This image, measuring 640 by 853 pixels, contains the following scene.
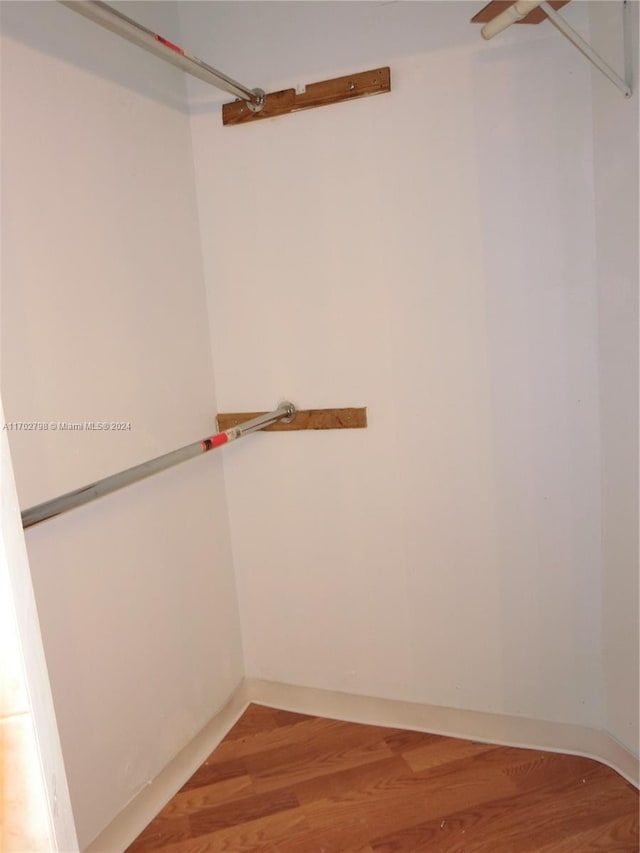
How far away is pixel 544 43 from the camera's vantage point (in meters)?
1.71

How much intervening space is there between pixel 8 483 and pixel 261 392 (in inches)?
59.5

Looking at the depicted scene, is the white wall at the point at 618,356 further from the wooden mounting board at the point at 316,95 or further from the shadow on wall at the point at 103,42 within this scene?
the shadow on wall at the point at 103,42

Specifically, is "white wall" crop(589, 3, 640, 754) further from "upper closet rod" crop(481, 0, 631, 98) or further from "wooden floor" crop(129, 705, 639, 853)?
"wooden floor" crop(129, 705, 639, 853)

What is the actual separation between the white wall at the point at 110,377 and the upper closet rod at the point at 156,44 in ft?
0.72

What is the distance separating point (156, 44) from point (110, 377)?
79 centimetres

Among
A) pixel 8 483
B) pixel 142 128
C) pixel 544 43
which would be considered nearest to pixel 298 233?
pixel 142 128

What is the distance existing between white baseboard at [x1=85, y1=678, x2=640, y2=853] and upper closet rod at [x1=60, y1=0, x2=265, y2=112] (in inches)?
73.9

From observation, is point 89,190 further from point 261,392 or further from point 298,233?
point 261,392

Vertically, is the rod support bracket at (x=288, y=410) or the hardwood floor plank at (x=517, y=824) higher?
the rod support bracket at (x=288, y=410)

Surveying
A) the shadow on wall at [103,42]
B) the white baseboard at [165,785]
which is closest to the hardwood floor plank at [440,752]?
the white baseboard at [165,785]

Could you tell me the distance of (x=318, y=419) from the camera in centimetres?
210

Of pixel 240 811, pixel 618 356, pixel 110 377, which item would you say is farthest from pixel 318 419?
pixel 240 811

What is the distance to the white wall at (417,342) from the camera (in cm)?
179

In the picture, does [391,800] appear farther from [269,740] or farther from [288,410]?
[288,410]
